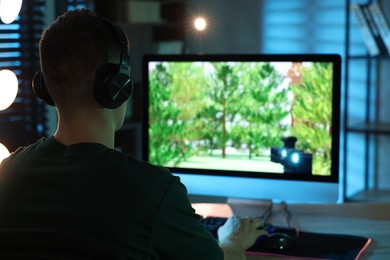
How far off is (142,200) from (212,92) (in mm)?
869

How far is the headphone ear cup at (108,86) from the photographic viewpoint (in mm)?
1062

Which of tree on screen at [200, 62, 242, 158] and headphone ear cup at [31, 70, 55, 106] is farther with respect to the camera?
tree on screen at [200, 62, 242, 158]

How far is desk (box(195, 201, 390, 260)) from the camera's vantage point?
1674mm

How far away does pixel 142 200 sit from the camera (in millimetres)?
989

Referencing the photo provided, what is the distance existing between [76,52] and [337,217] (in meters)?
1.08

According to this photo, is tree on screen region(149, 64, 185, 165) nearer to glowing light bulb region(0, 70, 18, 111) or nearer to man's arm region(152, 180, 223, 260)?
glowing light bulb region(0, 70, 18, 111)

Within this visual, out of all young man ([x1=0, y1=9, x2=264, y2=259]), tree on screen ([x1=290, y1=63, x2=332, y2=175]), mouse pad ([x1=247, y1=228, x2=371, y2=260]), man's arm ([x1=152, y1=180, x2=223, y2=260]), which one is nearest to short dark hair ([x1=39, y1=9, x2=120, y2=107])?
young man ([x1=0, y1=9, x2=264, y2=259])

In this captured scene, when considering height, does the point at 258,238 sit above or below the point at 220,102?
below

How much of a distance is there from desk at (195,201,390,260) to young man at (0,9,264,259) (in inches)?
25.0

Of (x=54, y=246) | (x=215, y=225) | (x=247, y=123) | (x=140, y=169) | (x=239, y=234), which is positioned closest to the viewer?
(x=54, y=246)

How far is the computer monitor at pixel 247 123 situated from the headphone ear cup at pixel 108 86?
70cm

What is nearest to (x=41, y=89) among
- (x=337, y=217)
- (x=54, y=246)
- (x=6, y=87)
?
(x=54, y=246)

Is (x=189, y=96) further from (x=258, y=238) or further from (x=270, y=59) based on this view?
(x=258, y=238)

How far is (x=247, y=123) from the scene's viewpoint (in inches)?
70.3
